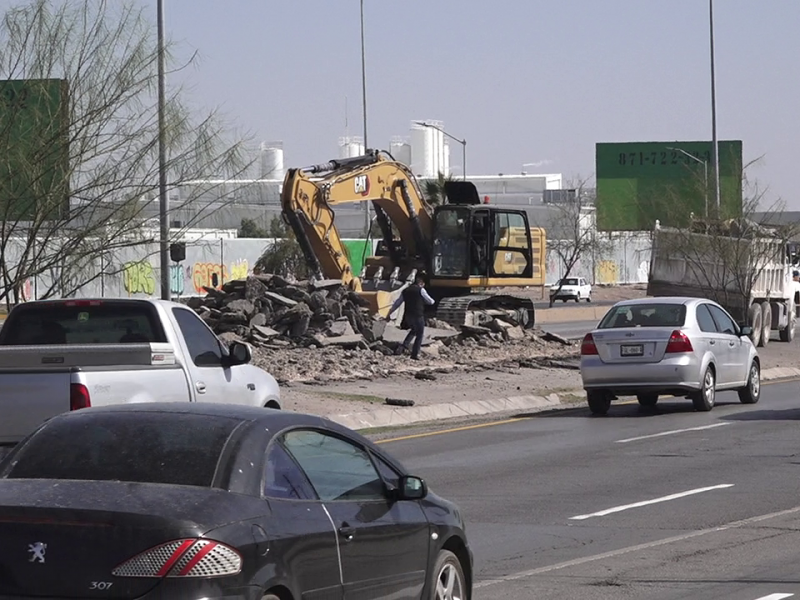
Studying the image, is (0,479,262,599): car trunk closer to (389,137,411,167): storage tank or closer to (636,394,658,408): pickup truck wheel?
(636,394,658,408): pickup truck wheel

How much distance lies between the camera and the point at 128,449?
21.5ft

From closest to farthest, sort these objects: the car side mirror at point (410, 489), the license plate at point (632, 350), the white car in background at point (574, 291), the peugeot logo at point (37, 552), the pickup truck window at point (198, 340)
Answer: the peugeot logo at point (37, 552)
the car side mirror at point (410, 489)
the pickup truck window at point (198, 340)
the license plate at point (632, 350)
the white car in background at point (574, 291)

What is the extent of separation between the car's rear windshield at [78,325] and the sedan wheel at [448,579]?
240 inches

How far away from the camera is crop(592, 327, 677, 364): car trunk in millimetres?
21078

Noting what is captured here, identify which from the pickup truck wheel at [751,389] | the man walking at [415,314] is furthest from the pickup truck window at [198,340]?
the man walking at [415,314]

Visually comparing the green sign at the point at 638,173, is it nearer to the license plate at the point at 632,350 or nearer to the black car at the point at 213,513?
→ the license plate at the point at 632,350

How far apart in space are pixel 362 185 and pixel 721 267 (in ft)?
38.2

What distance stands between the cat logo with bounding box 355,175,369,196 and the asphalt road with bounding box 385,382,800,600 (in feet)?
43.9

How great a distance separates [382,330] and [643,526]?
20.1m

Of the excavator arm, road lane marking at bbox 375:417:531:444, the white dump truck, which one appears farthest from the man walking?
the white dump truck

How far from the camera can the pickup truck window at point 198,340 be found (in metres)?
13.4

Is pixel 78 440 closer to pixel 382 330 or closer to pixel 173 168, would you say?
pixel 173 168

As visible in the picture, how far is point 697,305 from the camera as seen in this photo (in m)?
22.0

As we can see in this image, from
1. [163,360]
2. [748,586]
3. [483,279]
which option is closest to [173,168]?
[163,360]
